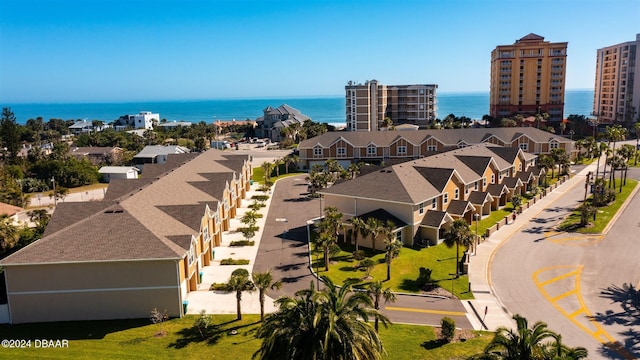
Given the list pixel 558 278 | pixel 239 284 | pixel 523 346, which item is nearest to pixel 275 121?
pixel 558 278

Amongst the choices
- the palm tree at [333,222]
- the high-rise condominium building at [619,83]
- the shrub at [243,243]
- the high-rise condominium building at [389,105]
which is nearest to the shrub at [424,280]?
the palm tree at [333,222]

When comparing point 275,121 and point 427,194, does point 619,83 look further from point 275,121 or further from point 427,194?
point 427,194

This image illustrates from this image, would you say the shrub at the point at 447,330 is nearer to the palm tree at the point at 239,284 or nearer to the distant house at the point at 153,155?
the palm tree at the point at 239,284

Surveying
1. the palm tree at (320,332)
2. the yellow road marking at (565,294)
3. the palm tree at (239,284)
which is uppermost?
the palm tree at (320,332)

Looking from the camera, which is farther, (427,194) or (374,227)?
(427,194)

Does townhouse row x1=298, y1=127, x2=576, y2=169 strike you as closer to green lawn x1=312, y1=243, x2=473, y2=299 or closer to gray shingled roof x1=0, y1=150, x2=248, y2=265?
green lawn x1=312, y1=243, x2=473, y2=299

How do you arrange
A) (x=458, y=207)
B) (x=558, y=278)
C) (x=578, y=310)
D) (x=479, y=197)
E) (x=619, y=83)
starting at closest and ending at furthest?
(x=578, y=310) → (x=558, y=278) → (x=458, y=207) → (x=479, y=197) → (x=619, y=83)
